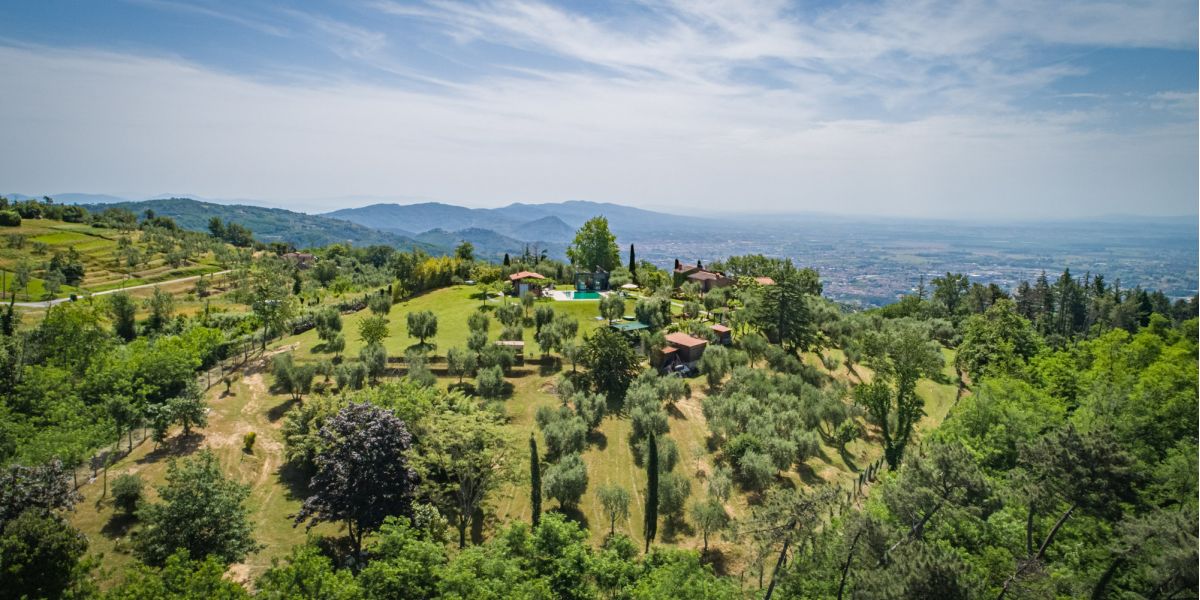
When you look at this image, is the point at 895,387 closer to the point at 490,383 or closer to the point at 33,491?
the point at 490,383

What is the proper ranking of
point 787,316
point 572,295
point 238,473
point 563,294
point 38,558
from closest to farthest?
point 38,558 → point 238,473 → point 787,316 → point 572,295 → point 563,294

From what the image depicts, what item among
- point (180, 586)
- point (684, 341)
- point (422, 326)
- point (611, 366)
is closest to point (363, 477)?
point (180, 586)

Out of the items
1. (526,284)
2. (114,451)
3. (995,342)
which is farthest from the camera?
(526,284)

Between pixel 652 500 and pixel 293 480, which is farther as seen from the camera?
pixel 293 480

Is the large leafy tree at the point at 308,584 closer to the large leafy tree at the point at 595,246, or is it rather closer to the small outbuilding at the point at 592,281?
the small outbuilding at the point at 592,281

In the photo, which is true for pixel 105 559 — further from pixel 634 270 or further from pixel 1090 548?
pixel 634 270

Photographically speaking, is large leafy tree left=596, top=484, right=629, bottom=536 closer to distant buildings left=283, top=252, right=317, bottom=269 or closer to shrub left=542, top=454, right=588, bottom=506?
shrub left=542, top=454, right=588, bottom=506

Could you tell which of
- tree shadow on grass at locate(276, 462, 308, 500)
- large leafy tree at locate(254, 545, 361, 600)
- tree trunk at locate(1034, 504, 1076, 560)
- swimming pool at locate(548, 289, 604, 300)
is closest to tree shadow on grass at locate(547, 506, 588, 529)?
large leafy tree at locate(254, 545, 361, 600)
